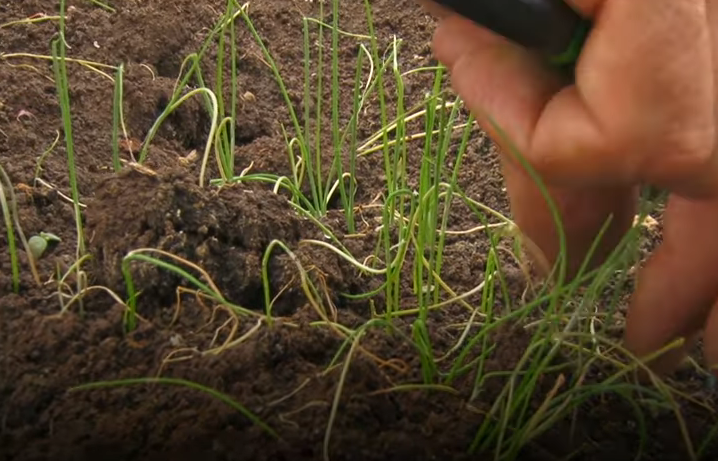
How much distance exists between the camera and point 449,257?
1149 millimetres

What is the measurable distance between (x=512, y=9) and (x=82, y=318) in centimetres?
53

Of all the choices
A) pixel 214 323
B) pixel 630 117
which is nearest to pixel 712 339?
pixel 630 117

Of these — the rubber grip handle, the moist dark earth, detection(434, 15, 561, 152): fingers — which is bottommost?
the moist dark earth

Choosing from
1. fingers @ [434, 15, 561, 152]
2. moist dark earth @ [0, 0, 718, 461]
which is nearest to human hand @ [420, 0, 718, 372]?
fingers @ [434, 15, 561, 152]

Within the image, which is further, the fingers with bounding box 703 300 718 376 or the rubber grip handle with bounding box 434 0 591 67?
the fingers with bounding box 703 300 718 376

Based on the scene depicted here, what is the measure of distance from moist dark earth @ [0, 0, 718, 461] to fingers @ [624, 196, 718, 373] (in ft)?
0.25

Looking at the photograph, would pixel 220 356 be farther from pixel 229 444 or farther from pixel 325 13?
pixel 325 13

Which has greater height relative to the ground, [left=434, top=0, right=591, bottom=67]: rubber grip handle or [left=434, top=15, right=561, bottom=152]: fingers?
[left=434, top=0, right=591, bottom=67]: rubber grip handle

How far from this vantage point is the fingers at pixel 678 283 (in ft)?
2.48

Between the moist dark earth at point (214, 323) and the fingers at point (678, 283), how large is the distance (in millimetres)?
77

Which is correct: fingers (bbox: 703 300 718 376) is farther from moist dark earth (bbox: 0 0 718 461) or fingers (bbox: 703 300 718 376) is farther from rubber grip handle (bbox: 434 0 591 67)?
rubber grip handle (bbox: 434 0 591 67)

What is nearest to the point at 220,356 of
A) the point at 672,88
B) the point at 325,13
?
the point at 672,88

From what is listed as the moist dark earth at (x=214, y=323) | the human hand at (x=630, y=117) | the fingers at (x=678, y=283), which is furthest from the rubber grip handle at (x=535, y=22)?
the moist dark earth at (x=214, y=323)

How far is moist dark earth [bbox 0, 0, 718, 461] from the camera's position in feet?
2.69
